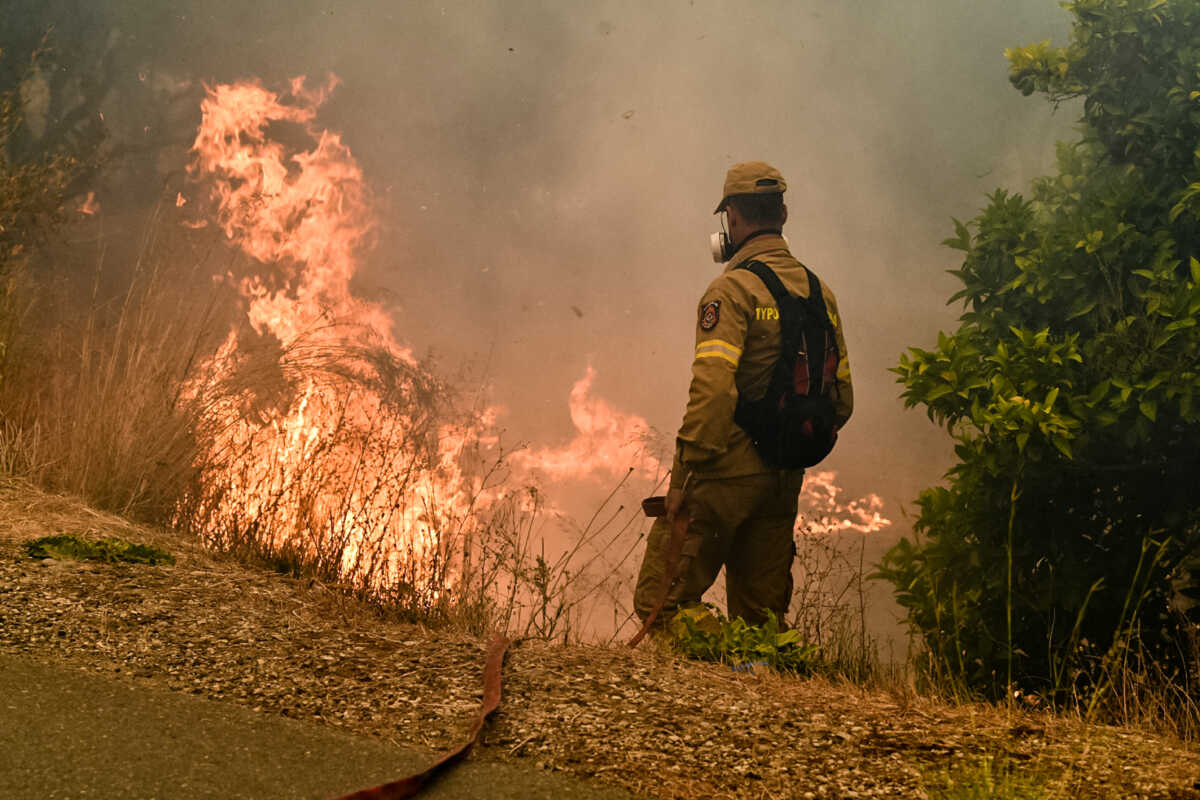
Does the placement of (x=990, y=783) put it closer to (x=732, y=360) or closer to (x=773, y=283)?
(x=732, y=360)

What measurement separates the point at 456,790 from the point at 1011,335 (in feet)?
14.1

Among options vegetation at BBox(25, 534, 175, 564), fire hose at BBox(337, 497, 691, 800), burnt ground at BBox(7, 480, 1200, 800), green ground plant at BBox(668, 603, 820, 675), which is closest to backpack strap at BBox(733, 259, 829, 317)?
fire hose at BBox(337, 497, 691, 800)

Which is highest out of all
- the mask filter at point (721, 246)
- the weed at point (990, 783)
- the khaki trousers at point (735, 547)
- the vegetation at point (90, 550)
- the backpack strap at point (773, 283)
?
the mask filter at point (721, 246)

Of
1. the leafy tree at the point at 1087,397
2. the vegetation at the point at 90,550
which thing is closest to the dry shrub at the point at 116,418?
the vegetation at the point at 90,550

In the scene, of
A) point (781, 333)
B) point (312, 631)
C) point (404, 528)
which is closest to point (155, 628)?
point (312, 631)

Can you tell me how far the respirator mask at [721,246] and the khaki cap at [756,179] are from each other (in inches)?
10.9

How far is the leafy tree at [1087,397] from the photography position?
4910 millimetres

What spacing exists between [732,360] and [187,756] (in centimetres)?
284

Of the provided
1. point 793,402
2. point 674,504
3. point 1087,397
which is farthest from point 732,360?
point 1087,397

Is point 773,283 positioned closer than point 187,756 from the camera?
No

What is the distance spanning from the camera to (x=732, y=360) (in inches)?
182

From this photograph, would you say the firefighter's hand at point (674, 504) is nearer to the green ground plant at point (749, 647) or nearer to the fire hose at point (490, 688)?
the fire hose at point (490, 688)

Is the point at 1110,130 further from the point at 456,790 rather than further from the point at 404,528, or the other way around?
the point at 456,790

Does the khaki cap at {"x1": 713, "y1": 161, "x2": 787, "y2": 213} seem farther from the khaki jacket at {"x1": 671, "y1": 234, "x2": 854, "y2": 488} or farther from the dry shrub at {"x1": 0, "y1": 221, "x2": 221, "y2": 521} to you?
the dry shrub at {"x1": 0, "y1": 221, "x2": 221, "y2": 521}
